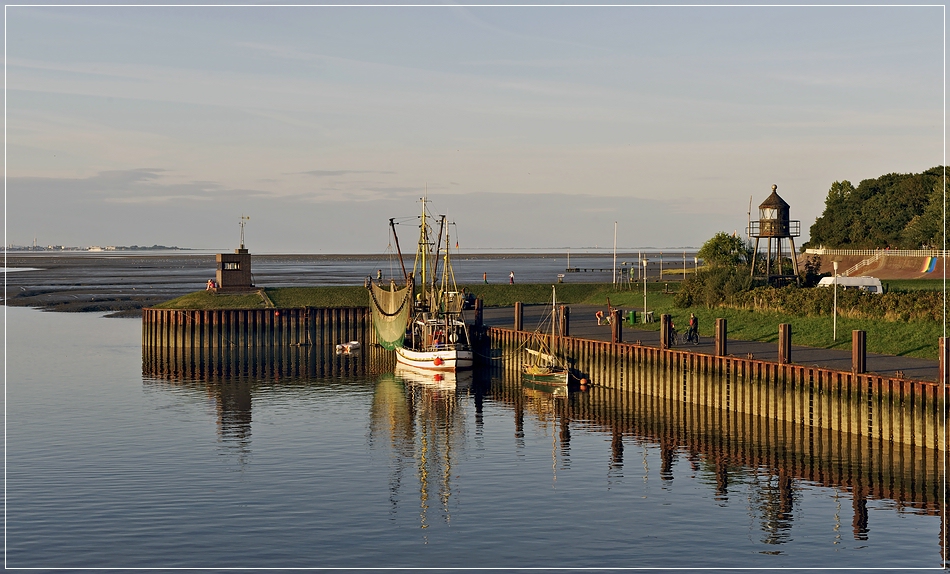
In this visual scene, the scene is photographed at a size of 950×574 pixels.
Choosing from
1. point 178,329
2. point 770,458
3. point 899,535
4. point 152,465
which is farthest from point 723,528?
point 178,329

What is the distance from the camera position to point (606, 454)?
55.8 m

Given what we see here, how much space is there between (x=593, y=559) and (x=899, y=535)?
1178 centimetres

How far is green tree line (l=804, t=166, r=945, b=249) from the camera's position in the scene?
15512 cm

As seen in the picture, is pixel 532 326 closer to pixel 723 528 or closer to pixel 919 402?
pixel 919 402

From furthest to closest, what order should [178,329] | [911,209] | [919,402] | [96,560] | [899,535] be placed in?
[911,209], [178,329], [919,402], [899,535], [96,560]

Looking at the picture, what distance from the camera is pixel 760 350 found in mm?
71812

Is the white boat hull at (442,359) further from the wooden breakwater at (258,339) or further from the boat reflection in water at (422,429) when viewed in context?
the wooden breakwater at (258,339)

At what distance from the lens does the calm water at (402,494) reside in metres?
38.7

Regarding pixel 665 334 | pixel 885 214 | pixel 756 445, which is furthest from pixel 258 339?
pixel 885 214

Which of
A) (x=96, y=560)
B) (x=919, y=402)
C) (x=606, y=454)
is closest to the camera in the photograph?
(x=96, y=560)

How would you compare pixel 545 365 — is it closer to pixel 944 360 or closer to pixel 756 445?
pixel 756 445

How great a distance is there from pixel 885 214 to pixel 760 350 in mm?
111696

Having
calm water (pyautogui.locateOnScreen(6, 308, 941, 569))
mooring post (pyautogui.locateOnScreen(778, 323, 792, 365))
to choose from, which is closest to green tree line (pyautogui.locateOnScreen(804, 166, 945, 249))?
mooring post (pyautogui.locateOnScreen(778, 323, 792, 365))

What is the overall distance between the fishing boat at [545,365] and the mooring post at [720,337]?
1404 centimetres
